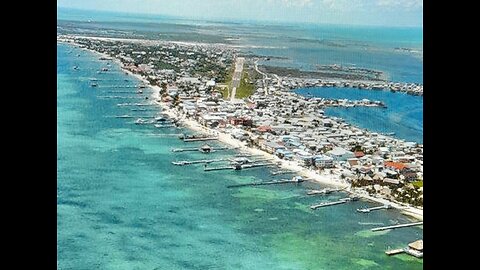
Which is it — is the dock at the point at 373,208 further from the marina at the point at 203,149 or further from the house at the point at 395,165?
the marina at the point at 203,149

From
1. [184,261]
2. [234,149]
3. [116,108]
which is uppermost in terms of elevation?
[116,108]

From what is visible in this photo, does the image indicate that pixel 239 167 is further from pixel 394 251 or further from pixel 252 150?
pixel 394 251

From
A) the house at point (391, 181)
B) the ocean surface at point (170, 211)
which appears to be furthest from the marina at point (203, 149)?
the house at point (391, 181)

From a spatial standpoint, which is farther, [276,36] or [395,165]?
[276,36]

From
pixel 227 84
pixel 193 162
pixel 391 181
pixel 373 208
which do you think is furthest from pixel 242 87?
pixel 391 181

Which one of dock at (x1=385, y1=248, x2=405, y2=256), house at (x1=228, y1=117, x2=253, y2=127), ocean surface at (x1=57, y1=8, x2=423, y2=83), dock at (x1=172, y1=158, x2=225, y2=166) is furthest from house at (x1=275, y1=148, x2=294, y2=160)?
dock at (x1=385, y1=248, x2=405, y2=256)
